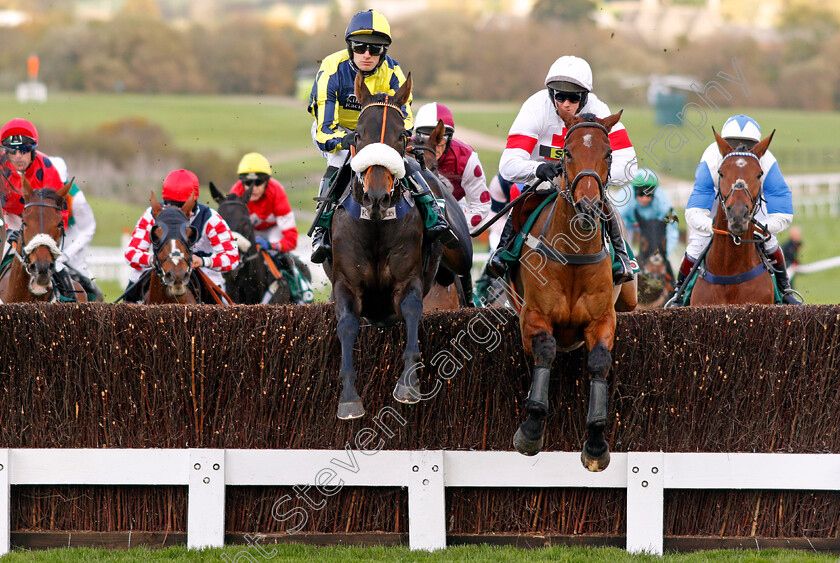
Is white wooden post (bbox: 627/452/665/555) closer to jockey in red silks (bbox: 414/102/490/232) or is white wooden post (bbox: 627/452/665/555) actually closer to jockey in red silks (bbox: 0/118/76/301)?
jockey in red silks (bbox: 414/102/490/232)

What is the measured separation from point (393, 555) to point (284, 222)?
19.1 feet

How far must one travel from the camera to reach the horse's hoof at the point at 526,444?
5305 mm

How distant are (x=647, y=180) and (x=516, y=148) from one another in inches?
188

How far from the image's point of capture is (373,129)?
523cm

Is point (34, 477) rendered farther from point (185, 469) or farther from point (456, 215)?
point (456, 215)

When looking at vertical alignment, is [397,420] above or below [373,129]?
below

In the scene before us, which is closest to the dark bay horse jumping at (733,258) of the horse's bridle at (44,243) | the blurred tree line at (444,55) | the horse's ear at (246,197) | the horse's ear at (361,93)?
the horse's ear at (361,93)

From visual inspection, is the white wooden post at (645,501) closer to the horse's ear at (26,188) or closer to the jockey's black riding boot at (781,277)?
the jockey's black riding boot at (781,277)

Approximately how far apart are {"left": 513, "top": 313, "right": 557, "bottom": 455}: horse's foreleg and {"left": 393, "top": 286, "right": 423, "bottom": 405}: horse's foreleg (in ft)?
1.81

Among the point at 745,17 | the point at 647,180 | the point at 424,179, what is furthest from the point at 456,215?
the point at 745,17

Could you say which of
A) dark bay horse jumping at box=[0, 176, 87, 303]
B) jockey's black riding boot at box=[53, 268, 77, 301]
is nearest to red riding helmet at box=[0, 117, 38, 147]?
dark bay horse jumping at box=[0, 176, 87, 303]

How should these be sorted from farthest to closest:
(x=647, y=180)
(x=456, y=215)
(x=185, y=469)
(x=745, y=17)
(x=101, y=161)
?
(x=745, y=17) → (x=101, y=161) → (x=647, y=180) → (x=456, y=215) → (x=185, y=469)

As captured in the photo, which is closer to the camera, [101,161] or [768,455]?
[768,455]

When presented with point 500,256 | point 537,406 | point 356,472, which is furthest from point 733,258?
point 356,472
